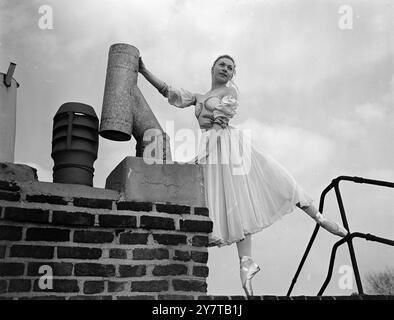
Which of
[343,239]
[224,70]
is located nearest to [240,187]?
[343,239]

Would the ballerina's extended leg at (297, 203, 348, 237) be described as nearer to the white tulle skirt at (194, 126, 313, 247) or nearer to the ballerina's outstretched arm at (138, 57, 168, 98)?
the white tulle skirt at (194, 126, 313, 247)

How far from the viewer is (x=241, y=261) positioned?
3752 mm

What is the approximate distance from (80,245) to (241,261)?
1345mm

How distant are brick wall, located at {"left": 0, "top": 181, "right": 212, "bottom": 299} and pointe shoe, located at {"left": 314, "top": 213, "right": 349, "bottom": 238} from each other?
1.23 meters

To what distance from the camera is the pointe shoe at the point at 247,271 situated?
367cm

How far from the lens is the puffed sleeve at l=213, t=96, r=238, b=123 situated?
4.16 meters

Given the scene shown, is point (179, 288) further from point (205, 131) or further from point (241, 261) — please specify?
point (205, 131)

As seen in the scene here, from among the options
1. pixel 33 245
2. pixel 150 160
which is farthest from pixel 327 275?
pixel 33 245

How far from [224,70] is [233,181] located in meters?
1.12

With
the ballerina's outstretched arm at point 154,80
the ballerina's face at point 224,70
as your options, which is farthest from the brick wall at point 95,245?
the ballerina's face at point 224,70

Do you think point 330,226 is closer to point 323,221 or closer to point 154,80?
point 323,221

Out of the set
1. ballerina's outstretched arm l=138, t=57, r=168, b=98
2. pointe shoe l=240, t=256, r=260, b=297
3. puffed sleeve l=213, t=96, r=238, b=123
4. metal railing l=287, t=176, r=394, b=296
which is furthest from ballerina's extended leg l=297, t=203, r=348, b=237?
ballerina's outstretched arm l=138, t=57, r=168, b=98

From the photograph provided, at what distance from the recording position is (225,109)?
164 inches

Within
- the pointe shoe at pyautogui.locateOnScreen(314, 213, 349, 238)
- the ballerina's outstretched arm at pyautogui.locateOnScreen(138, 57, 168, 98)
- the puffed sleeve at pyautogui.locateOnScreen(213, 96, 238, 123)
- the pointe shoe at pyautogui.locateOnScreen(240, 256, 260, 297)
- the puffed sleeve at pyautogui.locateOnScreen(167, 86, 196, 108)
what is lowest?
the pointe shoe at pyautogui.locateOnScreen(240, 256, 260, 297)
